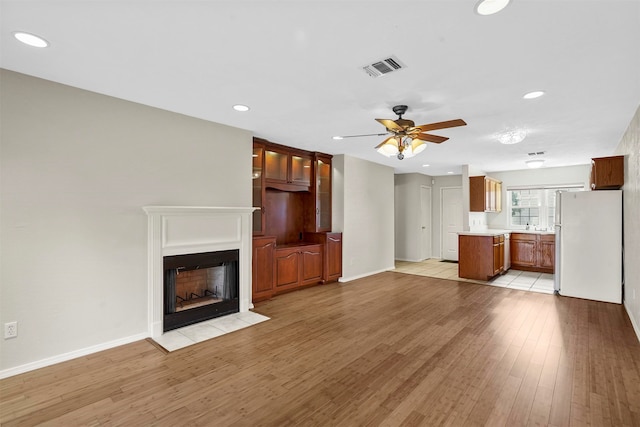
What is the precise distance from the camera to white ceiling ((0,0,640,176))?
1.81 metres

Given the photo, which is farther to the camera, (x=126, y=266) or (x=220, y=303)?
(x=220, y=303)

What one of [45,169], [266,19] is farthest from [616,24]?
[45,169]

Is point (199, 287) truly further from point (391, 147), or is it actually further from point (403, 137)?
point (403, 137)

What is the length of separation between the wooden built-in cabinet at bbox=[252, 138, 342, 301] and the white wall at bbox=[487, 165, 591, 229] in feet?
16.8

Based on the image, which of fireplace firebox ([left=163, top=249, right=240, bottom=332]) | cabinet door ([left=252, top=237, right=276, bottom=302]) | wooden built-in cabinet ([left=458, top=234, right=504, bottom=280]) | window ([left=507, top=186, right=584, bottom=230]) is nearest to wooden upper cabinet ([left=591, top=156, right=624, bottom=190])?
wooden built-in cabinet ([left=458, top=234, right=504, bottom=280])

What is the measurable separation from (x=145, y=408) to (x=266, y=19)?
2.74 meters

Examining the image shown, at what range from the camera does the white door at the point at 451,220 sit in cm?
896

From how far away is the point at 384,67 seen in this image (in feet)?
8.04

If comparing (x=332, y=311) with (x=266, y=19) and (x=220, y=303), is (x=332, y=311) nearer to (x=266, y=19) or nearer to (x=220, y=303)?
(x=220, y=303)

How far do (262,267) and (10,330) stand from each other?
2799mm

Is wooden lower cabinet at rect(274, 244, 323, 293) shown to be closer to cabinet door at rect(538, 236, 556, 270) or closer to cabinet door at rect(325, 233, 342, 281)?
cabinet door at rect(325, 233, 342, 281)

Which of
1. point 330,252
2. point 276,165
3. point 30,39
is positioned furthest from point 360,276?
point 30,39

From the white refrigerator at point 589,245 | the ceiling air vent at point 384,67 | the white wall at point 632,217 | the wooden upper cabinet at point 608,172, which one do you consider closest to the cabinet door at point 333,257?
the ceiling air vent at point 384,67

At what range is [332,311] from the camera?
4.33m
